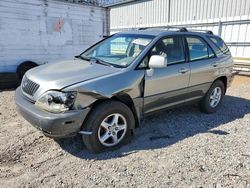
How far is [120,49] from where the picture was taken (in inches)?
166

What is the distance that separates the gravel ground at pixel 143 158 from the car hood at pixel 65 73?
1.03 m

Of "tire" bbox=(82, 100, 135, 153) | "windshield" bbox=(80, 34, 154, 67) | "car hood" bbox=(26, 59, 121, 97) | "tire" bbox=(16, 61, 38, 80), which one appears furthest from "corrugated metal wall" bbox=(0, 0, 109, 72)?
"tire" bbox=(82, 100, 135, 153)

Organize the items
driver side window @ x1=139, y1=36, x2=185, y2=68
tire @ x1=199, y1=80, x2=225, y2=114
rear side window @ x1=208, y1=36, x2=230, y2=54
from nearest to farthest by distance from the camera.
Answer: driver side window @ x1=139, y1=36, x2=185, y2=68 → tire @ x1=199, y1=80, x2=225, y2=114 → rear side window @ x1=208, y1=36, x2=230, y2=54

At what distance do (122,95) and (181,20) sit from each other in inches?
452

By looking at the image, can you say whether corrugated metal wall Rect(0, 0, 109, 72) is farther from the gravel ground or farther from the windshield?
the windshield

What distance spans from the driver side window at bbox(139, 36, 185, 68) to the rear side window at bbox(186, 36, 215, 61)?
0.89 ft

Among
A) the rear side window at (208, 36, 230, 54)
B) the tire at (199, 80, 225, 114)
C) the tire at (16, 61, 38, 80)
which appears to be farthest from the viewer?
the tire at (16, 61, 38, 80)

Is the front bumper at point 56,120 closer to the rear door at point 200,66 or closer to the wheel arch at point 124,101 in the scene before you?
the wheel arch at point 124,101

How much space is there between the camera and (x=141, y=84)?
369 centimetres

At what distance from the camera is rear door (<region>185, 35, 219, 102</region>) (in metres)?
4.59

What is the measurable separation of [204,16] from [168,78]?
31.6 ft

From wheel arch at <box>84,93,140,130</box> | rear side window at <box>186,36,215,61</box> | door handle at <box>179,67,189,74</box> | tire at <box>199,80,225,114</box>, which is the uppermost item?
rear side window at <box>186,36,215,61</box>

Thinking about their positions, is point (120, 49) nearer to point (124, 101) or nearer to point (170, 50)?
point (170, 50)

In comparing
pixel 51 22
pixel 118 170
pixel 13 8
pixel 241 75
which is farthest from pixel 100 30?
pixel 118 170
